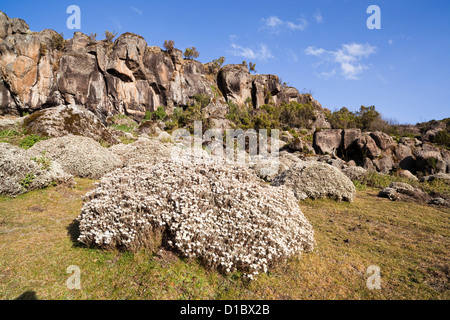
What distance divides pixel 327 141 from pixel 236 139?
12.7 meters

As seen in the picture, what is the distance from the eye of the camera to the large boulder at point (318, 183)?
30.6 ft

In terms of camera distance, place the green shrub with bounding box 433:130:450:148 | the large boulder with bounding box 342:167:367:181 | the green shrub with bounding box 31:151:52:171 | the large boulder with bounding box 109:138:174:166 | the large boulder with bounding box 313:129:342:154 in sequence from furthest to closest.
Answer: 1. the green shrub with bounding box 433:130:450:148
2. the large boulder with bounding box 313:129:342:154
3. the large boulder with bounding box 342:167:367:181
4. the large boulder with bounding box 109:138:174:166
5. the green shrub with bounding box 31:151:52:171

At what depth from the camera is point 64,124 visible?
1292cm

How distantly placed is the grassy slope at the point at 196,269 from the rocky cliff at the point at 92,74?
149 feet

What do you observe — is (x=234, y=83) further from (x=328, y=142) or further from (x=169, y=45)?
(x=328, y=142)

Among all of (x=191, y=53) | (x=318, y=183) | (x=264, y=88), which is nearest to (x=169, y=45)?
(x=191, y=53)

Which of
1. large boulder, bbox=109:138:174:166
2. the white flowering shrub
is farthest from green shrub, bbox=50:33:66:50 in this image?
the white flowering shrub

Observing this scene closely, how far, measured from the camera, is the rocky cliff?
38156 millimetres

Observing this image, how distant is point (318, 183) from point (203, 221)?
693 centimetres

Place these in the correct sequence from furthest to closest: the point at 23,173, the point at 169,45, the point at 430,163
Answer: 1. the point at 169,45
2. the point at 430,163
3. the point at 23,173

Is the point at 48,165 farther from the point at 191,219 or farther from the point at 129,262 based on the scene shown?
the point at 191,219

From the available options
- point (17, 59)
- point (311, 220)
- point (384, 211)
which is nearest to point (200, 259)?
point (311, 220)

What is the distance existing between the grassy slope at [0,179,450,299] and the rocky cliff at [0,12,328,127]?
45.5m

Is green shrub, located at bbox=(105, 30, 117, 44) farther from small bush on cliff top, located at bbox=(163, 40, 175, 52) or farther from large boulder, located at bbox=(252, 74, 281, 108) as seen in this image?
large boulder, located at bbox=(252, 74, 281, 108)
